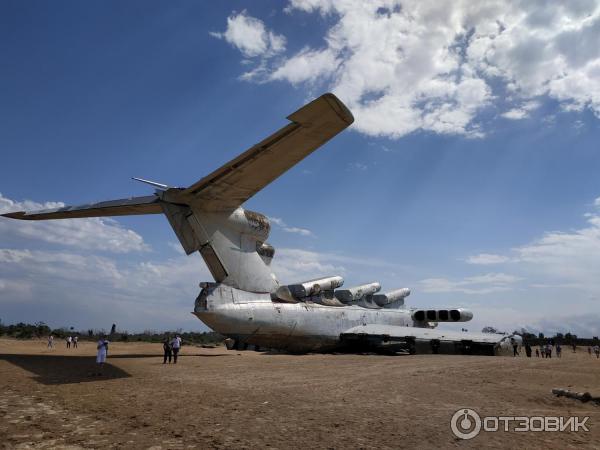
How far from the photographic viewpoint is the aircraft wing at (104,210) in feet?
49.4

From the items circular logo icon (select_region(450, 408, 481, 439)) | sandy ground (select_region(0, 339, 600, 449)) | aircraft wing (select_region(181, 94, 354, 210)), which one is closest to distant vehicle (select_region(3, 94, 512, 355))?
aircraft wing (select_region(181, 94, 354, 210))

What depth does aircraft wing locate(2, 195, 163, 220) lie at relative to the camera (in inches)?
592

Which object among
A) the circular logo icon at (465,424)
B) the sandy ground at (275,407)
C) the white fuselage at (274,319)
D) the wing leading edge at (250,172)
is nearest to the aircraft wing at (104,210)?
the wing leading edge at (250,172)

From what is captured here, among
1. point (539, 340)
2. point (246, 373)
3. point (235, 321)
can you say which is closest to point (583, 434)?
point (246, 373)

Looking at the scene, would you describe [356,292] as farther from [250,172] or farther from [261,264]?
[250,172]

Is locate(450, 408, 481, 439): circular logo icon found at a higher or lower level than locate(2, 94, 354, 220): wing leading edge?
lower

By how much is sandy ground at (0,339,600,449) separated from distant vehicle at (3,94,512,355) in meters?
4.57

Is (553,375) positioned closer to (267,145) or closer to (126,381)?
(267,145)

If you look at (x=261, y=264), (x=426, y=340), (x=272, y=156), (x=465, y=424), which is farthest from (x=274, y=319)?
(x=465, y=424)

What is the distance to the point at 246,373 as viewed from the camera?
11.5m

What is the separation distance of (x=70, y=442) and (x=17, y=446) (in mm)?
532

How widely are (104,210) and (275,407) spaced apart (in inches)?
439

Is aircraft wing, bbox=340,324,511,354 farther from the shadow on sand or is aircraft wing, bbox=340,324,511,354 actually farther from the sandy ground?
the shadow on sand

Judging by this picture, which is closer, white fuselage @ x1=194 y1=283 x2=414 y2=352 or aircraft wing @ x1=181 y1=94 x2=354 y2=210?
aircraft wing @ x1=181 y1=94 x2=354 y2=210
